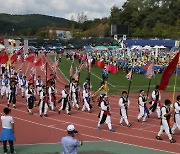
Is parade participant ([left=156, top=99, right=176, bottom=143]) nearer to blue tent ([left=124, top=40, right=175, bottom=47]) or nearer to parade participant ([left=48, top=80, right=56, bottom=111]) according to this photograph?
parade participant ([left=48, top=80, right=56, bottom=111])

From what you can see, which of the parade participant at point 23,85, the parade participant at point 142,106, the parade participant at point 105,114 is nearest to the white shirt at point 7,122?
the parade participant at point 105,114

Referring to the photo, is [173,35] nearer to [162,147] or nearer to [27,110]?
[27,110]

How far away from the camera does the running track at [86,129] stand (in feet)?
49.1

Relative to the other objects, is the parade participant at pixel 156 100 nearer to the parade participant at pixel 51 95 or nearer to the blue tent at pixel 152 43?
the parade participant at pixel 51 95

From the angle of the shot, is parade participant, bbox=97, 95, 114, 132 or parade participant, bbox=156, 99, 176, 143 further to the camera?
parade participant, bbox=97, 95, 114, 132

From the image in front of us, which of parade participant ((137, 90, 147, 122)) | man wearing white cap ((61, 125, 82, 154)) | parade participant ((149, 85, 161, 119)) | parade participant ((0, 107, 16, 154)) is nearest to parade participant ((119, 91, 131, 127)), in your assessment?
parade participant ((137, 90, 147, 122))

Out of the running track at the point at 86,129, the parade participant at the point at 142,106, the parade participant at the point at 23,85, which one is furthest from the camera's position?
the parade participant at the point at 23,85

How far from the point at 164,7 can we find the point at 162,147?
96663mm

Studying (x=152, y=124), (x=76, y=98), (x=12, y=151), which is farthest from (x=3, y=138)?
(x=76, y=98)

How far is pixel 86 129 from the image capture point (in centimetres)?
1700

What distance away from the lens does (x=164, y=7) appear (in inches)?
4203

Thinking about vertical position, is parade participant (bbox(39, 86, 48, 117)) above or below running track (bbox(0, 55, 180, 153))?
above

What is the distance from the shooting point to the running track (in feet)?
49.1

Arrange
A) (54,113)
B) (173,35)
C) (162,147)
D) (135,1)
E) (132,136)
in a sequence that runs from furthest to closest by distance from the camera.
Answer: (135,1)
(173,35)
(54,113)
(132,136)
(162,147)
